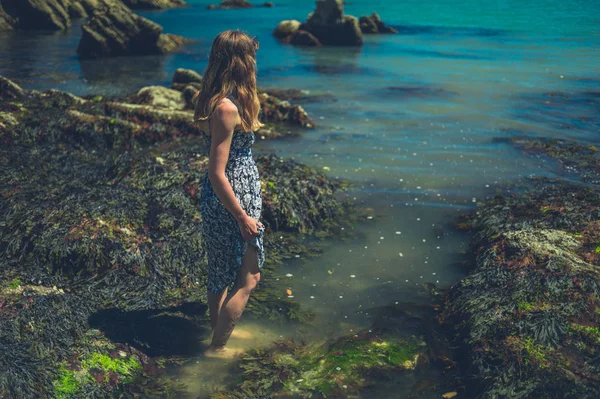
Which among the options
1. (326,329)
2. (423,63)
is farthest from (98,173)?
(423,63)

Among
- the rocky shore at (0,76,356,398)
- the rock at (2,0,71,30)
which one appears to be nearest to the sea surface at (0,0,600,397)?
the rocky shore at (0,76,356,398)

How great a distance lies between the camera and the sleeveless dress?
16.2 feet

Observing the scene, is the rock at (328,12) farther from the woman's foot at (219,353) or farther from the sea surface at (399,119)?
the woman's foot at (219,353)

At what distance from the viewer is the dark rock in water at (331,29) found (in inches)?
1486

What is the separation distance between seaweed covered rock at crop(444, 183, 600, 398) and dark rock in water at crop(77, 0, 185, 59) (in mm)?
26117

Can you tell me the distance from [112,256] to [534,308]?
189 inches

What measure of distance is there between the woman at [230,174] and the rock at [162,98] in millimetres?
10147

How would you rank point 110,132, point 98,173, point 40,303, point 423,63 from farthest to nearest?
point 423,63 < point 110,132 < point 98,173 < point 40,303

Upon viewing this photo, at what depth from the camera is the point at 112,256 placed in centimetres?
694

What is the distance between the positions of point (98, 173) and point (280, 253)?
3846 millimetres

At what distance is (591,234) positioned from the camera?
726 centimetres

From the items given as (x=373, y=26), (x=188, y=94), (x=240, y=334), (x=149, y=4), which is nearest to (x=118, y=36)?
(x=188, y=94)

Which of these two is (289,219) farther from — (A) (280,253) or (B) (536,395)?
(B) (536,395)

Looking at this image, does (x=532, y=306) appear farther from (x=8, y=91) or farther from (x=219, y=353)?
(x=8, y=91)
